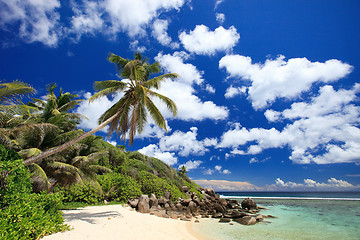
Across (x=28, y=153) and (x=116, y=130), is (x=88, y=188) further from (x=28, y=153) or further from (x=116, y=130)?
(x=28, y=153)

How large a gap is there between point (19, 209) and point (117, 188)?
533 inches

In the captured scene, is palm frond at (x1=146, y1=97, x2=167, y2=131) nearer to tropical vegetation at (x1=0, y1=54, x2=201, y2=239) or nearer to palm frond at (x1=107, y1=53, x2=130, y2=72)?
tropical vegetation at (x1=0, y1=54, x2=201, y2=239)

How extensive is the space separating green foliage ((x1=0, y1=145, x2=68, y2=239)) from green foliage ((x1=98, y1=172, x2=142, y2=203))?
11.1 metres

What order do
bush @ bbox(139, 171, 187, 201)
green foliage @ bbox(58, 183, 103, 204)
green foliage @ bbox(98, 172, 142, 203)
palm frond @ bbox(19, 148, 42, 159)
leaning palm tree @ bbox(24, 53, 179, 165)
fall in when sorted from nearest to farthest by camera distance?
palm frond @ bbox(19, 148, 42, 159), leaning palm tree @ bbox(24, 53, 179, 165), green foliage @ bbox(58, 183, 103, 204), green foliage @ bbox(98, 172, 142, 203), bush @ bbox(139, 171, 187, 201)

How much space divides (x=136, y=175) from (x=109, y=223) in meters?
13.0

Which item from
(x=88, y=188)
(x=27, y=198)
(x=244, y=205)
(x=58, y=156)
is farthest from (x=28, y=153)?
(x=244, y=205)

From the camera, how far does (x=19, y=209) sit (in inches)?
191

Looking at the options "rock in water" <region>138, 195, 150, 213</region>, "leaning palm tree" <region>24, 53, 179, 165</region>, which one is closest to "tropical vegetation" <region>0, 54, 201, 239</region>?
"leaning palm tree" <region>24, 53, 179, 165</region>

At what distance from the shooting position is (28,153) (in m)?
8.22

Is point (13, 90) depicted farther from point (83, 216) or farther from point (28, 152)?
point (83, 216)

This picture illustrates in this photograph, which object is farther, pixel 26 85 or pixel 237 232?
pixel 237 232

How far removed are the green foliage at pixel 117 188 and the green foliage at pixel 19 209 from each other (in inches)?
438

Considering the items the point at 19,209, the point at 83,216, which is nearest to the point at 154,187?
the point at 83,216

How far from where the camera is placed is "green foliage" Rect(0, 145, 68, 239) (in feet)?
14.6
